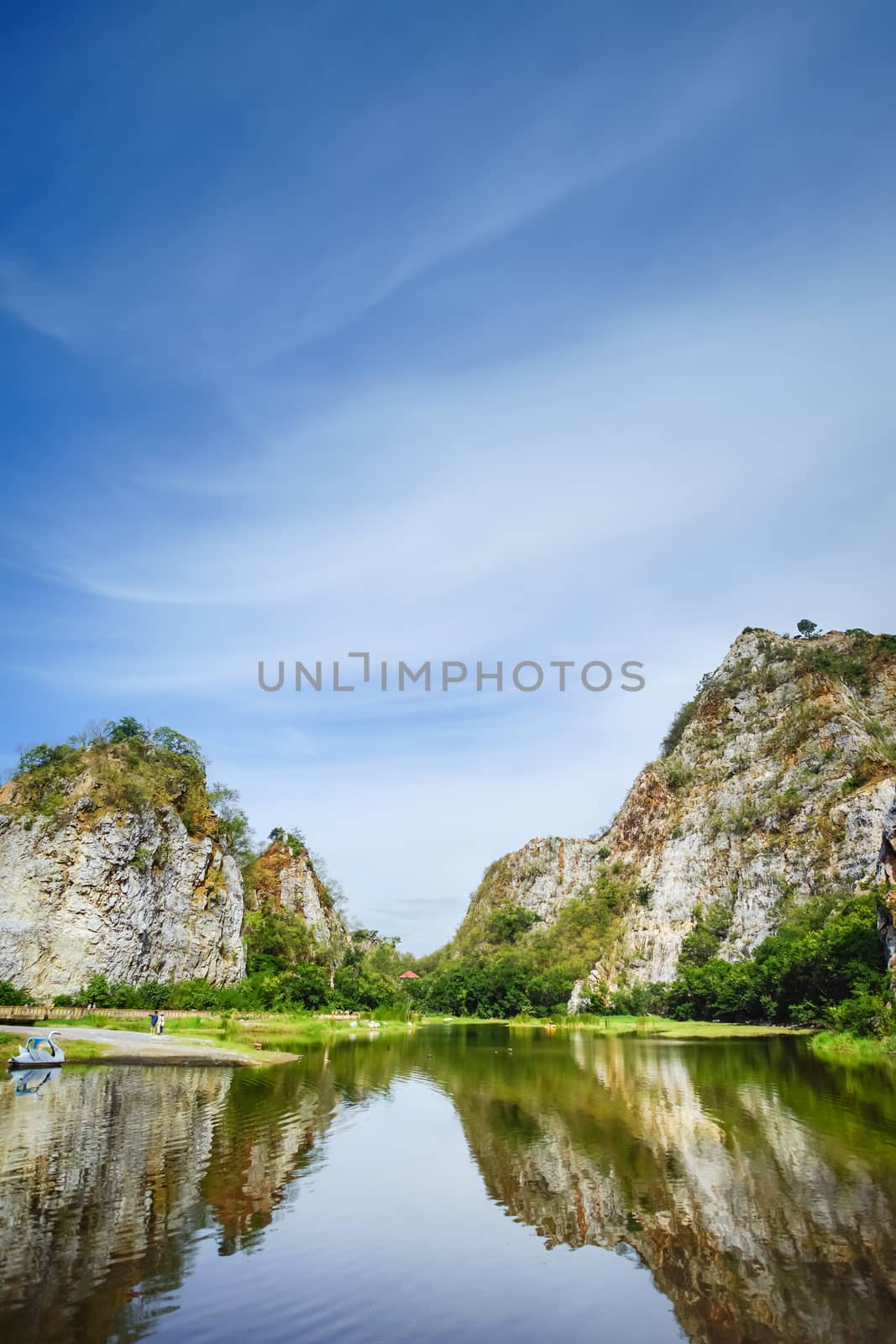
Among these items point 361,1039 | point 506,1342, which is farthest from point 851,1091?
point 361,1039

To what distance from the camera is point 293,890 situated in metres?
108

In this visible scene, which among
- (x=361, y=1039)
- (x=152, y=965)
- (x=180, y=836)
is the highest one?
(x=180, y=836)

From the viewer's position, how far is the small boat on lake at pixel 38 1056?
34.7 meters

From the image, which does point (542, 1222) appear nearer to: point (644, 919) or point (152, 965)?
point (152, 965)

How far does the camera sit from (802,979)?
78312 mm

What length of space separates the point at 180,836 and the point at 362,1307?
69.6 m

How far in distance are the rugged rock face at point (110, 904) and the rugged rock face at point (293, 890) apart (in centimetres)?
2146

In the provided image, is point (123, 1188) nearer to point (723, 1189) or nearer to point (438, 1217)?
point (438, 1217)

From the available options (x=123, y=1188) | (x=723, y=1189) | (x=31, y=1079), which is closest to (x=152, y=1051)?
(x=31, y=1079)

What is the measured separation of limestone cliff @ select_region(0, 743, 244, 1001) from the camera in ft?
201

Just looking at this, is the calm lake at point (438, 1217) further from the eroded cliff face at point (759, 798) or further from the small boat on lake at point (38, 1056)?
the eroded cliff face at point (759, 798)

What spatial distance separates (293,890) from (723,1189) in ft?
311

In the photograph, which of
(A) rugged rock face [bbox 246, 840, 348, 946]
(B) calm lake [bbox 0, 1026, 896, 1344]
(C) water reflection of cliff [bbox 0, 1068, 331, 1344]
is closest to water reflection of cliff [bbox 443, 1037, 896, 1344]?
(B) calm lake [bbox 0, 1026, 896, 1344]

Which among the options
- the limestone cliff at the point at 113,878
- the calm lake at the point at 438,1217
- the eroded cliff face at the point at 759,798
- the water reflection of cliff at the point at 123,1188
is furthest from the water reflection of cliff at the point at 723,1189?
the eroded cliff face at the point at 759,798
